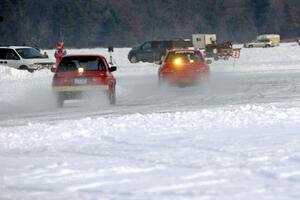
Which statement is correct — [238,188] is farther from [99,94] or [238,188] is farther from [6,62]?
[6,62]

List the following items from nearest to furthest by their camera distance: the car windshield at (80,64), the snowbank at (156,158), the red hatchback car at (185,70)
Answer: the snowbank at (156,158) → the car windshield at (80,64) → the red hatchback car at (185,70)

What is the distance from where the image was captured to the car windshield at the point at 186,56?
24969 mm

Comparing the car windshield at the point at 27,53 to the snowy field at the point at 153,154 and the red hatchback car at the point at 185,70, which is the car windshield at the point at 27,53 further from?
the snowy field at the point at 153,154

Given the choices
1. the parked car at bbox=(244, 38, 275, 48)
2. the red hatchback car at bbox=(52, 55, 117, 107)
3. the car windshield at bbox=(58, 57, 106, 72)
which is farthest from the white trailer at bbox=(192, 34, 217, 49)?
the red hatchback car at bbox=(52, 55, 117, 107)

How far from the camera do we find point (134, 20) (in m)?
126

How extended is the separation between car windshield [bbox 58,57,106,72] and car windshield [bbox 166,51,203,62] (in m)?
6.87

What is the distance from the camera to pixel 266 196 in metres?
6.73

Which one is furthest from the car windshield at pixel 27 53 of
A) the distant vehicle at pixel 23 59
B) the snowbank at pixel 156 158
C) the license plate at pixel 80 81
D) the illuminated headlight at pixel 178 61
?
the snowbank at pixel 156 158

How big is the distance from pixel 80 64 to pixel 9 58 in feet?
59.0

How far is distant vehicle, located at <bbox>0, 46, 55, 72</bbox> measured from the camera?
115 ft

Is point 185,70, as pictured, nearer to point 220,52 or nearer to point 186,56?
point 186,56

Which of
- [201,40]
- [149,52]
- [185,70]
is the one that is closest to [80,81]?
[185,70]

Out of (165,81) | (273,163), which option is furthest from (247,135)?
(165,81)

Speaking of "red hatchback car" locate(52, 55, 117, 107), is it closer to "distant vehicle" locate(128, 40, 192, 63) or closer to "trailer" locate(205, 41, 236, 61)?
"distant vehicle" locate(128, 40, 192, 63)
